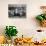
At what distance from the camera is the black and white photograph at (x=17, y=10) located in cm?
311

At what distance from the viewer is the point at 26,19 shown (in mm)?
3131

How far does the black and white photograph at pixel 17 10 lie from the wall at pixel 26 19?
0.17 feet

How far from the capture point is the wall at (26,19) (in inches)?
123

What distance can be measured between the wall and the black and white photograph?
0.05 meters

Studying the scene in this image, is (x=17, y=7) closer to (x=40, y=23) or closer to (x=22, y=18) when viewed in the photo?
(x=22, y=18)

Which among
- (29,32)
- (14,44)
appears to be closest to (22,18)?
(29,32)

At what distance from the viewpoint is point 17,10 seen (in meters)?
3.12

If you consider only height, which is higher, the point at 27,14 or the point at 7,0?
the point at 7,0

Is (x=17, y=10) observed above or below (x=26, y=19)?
above

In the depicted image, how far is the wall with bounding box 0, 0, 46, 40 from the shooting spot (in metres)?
3.12

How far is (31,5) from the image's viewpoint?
313cm

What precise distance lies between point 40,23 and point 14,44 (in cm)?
60

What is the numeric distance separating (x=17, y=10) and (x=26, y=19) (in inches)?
8.9

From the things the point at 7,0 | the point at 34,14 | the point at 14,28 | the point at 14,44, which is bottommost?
the point at 14,44
